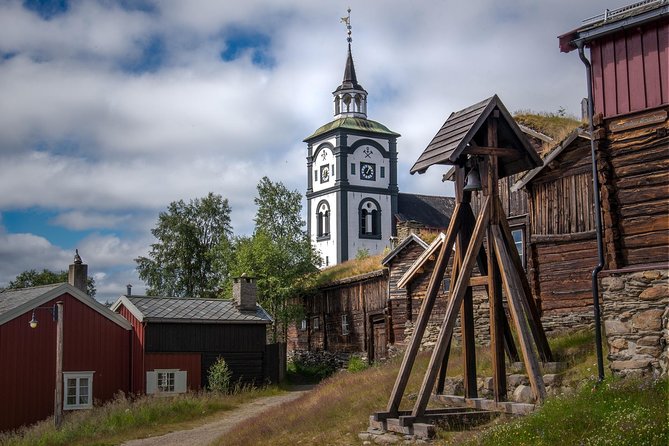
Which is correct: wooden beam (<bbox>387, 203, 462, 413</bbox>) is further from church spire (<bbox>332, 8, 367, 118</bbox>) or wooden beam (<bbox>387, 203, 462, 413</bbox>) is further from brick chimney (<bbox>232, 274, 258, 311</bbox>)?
church spire (<bbox>332, 8, 367, 118</bbox>)

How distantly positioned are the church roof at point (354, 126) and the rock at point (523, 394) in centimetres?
6021

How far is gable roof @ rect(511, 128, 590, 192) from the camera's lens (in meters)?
20.3

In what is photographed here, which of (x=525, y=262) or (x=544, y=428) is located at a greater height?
(x=525, y=262)

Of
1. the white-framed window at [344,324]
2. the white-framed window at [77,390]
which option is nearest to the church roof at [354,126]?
the white-framed window at [344,324]

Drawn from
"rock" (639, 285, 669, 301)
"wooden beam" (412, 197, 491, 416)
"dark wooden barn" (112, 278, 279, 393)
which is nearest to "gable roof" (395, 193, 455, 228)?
"dark wooden barn" (112, 278, 279, 393)

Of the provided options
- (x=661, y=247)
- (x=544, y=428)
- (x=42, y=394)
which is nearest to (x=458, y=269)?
(x=661, y=247)

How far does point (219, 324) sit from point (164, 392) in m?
3.58

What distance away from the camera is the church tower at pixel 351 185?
71938mm

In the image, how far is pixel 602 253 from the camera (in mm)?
14047

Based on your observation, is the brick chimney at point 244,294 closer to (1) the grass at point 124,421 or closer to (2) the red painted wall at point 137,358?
(2) the red painted wall at point 137,358

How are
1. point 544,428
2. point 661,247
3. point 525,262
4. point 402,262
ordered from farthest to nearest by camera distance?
point 402,262 → point 525,262 → point 661,247 → point 544,428

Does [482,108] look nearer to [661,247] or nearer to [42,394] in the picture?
[661,247]

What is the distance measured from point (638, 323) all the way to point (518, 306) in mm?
1991

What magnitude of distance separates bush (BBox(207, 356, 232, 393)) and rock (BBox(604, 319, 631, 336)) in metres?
20.4
